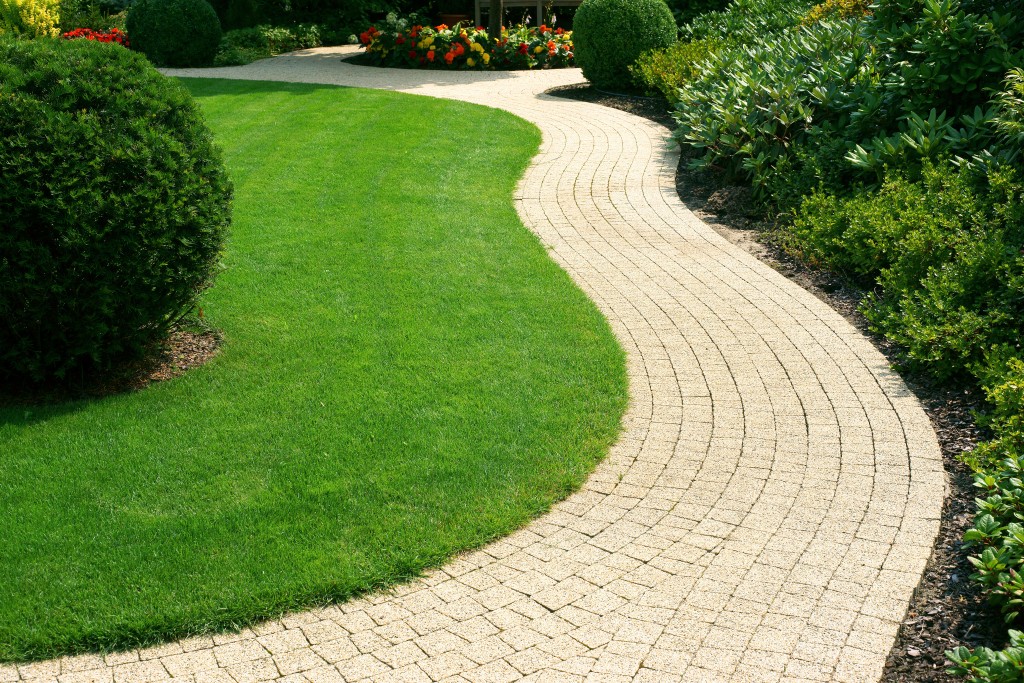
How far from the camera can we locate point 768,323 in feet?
22.3

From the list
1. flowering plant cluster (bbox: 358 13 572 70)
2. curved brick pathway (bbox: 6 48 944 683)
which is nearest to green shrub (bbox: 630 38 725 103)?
flowering plant cluster (bbox: 358 13 572 70)

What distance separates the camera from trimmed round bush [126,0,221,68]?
59.0 ft

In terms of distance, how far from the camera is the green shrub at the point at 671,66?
1312cm

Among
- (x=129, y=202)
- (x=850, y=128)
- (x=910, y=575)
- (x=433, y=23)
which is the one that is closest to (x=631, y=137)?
(x=850, y=128)

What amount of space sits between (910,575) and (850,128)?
6.14 meters

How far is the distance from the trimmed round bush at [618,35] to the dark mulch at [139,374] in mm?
10341

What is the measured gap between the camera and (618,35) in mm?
15094

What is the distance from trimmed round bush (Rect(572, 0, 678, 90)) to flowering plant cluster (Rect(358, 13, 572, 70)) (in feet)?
9.35

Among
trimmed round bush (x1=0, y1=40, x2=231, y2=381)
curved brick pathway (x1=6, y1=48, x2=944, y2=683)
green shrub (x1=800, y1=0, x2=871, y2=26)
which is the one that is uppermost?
green shrub (x1=800, y1=0, x2=871, y2=26)

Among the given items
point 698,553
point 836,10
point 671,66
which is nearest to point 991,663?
point 698,553

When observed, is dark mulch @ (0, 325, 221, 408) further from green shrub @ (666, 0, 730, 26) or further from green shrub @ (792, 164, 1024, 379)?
green shrub @ (666, 0, 730, 26)

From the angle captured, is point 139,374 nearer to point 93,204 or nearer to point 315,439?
point 93,204

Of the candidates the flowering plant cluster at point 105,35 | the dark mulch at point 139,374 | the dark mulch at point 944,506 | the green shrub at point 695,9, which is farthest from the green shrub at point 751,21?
the flowering plant cluster at point 105,35

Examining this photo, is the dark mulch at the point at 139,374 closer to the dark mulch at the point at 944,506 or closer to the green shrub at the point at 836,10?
the dark mulch at the point at 944,506
